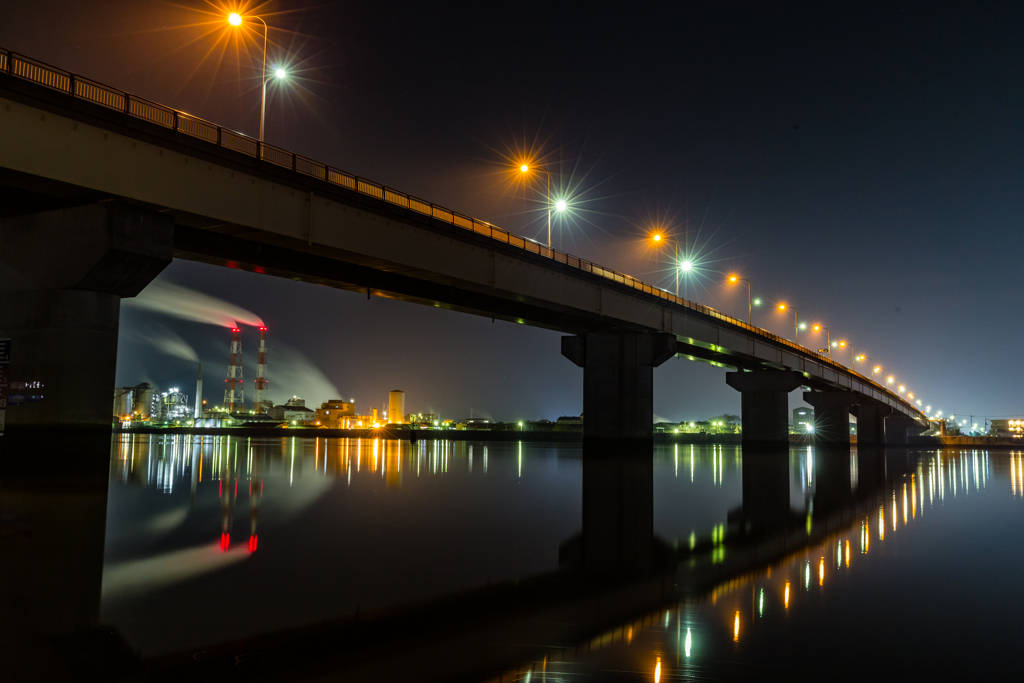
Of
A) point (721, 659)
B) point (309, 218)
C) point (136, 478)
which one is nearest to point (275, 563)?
point (721, 659)

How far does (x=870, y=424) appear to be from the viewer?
12988 cm

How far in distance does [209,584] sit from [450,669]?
467 cm

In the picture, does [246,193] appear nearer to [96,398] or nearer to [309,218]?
[309,218]

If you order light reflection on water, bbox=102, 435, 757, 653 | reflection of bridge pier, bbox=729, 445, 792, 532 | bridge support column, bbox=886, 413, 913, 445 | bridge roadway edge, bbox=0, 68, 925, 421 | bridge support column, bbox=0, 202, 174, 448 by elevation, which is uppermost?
bridge roadway edge, bbox=0, 68, 925, 421

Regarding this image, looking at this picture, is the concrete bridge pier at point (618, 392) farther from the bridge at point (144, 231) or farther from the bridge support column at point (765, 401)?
the bridge support column at point (765, 401)

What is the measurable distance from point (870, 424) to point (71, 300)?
432ft

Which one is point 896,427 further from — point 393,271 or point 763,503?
point 763,503

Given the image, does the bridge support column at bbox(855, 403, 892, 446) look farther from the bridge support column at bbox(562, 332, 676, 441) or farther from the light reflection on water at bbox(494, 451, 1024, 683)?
the light reflection on water at bbox(494, 451, 1024, 683)

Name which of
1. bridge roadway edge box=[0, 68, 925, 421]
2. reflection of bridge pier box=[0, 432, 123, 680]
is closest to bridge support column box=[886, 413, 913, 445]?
bridge roadway edge box=[0, 68, 925, 421]

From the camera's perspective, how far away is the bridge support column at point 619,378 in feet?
189

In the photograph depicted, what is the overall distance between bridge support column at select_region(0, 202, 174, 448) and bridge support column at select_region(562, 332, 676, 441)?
37.7 meters

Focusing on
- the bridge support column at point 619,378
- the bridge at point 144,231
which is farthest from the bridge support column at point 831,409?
the bridge at point 144,231

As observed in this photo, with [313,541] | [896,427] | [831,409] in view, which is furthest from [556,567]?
[896,427]

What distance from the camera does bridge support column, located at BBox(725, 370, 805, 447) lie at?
8744 cm
